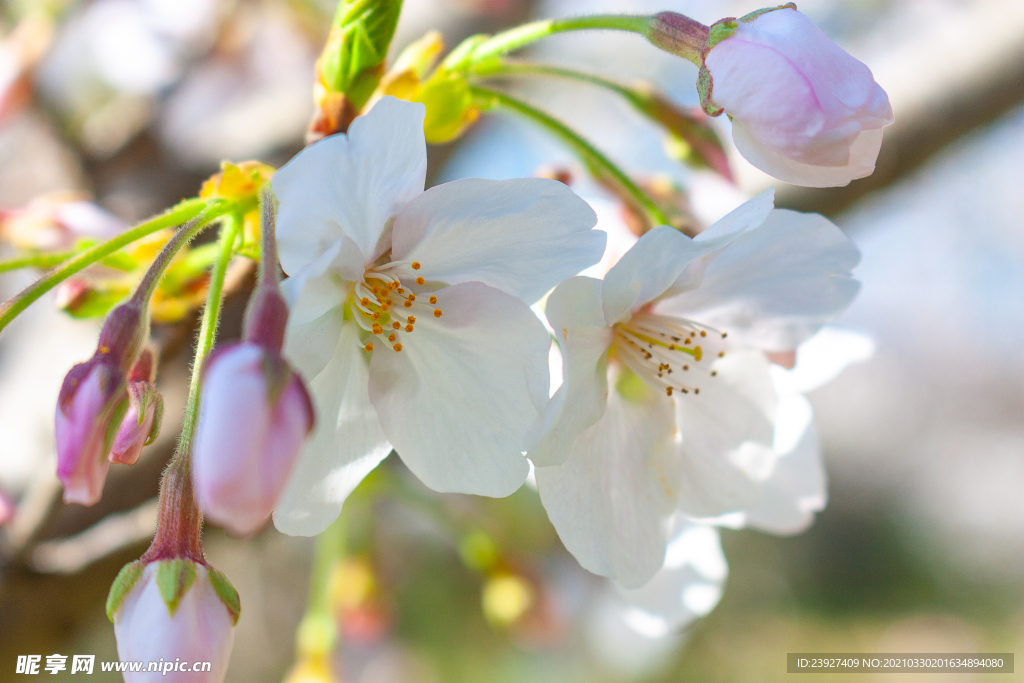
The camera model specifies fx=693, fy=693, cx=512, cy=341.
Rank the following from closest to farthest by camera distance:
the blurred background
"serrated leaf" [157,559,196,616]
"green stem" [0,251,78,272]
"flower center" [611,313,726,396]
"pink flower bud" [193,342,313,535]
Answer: "pink flower bud" [193,342,313,535], "serrated leaf" [157,559,196,616], "green stem" [0,251,78,272], "flower center" [611,313,726,396], the blurred background

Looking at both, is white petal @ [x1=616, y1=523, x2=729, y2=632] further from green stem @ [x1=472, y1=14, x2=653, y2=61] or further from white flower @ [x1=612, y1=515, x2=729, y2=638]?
green stem @ [x1=472, y1=14, x2=653, y2=61]

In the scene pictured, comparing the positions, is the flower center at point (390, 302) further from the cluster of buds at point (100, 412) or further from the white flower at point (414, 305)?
the cluster of buds at point (100, 412)

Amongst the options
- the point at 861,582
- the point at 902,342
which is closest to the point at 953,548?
the point at 861,582

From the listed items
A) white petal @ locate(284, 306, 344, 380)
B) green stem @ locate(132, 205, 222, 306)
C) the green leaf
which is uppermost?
the green leaf

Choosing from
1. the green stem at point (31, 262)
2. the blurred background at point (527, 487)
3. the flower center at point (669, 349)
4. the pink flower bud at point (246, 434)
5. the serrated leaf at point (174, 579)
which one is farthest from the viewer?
the blurred background at point (527, 487)

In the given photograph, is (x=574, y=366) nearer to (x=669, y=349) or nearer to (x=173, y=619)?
(x=669, y=349)

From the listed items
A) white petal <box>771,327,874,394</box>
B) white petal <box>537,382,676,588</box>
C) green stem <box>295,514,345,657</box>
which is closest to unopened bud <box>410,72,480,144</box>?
white petal <box>537,382,676,588</box>

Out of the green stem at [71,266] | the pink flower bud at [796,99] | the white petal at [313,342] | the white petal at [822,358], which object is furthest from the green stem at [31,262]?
the white petal at [822,358]
